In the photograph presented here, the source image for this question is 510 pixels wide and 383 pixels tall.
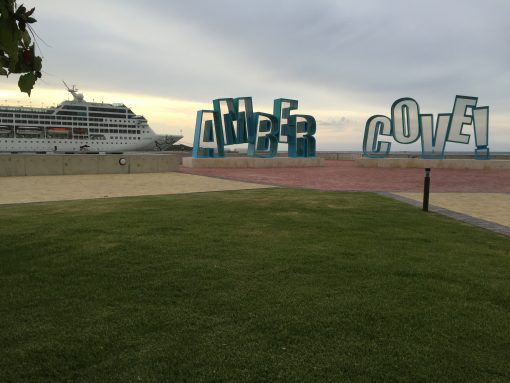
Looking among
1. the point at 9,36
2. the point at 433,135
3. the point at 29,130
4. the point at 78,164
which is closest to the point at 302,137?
the point at 433,135

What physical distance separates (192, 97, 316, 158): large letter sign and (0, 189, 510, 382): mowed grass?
84.5 feet

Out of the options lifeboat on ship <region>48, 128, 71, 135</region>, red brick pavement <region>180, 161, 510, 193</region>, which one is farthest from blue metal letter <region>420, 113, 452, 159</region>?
lifeboat on ship <region>48, 128, 71, 135</region>

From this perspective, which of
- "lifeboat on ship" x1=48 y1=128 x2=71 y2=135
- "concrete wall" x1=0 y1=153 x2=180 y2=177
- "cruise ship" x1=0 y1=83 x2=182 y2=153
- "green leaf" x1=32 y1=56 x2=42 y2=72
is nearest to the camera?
"green leaf" x1=32 y1=56 x2=42 y2=72

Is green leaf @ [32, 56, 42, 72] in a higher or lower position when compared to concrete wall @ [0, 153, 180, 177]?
higher

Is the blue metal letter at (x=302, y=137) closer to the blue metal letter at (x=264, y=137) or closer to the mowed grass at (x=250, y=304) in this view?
the blue metal letter at (x=264, y=137)

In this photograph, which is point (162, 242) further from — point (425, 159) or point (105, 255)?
point (425, 159)

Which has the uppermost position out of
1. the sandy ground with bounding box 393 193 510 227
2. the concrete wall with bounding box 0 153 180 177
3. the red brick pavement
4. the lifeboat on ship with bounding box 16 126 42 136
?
the lifeboat on ship with bounding box 16 126 42 136

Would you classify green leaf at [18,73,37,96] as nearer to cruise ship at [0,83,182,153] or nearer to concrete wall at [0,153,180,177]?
concrete wall at [0,153,180,177]

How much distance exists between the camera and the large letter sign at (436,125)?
95.2ft

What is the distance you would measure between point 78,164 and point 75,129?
51.3 m

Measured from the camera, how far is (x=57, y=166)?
20828 millimetres

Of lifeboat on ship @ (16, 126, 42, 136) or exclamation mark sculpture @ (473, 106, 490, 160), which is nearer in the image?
exclamation mark sculpture @ (473, 106, 490, 160)

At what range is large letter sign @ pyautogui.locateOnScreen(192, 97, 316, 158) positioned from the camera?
103ft

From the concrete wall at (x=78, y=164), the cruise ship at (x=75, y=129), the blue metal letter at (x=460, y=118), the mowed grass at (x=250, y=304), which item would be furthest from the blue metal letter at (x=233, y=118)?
the cruise ship at (x=75, y=129)
